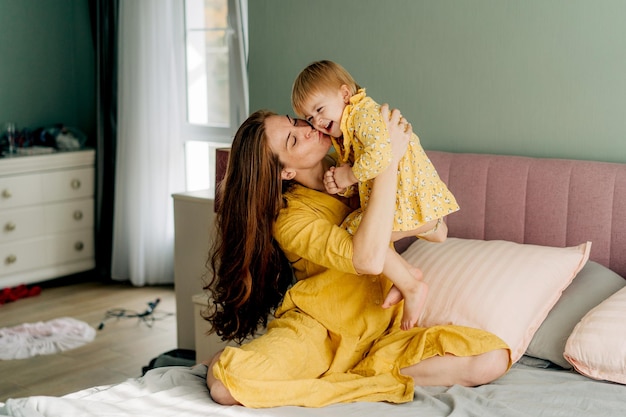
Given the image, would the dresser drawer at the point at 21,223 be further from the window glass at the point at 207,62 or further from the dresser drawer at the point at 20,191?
the window glass at the point at 207,62

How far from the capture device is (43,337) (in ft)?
12.6

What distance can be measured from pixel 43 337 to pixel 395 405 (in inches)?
95.0

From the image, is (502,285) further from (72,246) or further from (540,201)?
(72,246)

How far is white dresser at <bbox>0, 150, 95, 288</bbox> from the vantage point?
14.9ft

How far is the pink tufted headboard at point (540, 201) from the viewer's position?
2393 mm

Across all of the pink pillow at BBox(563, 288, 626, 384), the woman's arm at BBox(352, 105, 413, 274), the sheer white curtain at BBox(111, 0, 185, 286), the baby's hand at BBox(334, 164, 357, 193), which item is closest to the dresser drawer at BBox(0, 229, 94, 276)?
the sheer white curtain at BBox(111, 0, 185, 286)

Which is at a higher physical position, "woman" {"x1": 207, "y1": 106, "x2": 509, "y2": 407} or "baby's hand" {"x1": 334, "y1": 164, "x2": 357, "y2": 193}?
"baby's hand" {"x1": 334, "y1": 164, "x2": 357, "y2": 193}

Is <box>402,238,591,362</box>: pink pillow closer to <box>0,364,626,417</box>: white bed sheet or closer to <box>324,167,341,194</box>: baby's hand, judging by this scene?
<box>0,364,626,417</box>: white bed sheet

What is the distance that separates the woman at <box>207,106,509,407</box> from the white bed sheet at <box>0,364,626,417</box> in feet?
0.16

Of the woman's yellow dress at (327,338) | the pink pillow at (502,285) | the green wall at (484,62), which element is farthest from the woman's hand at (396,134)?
the green wall at (484,62)

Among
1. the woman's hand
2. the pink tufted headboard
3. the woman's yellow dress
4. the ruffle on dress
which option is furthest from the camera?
the ruffle on dress

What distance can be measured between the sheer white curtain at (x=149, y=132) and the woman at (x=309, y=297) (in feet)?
8.40

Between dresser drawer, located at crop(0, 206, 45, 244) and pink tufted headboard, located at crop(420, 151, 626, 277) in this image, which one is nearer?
pink tufted headboard, located at crop(420, 151, 626, 277)

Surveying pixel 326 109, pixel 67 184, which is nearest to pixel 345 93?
pixel 326 109
